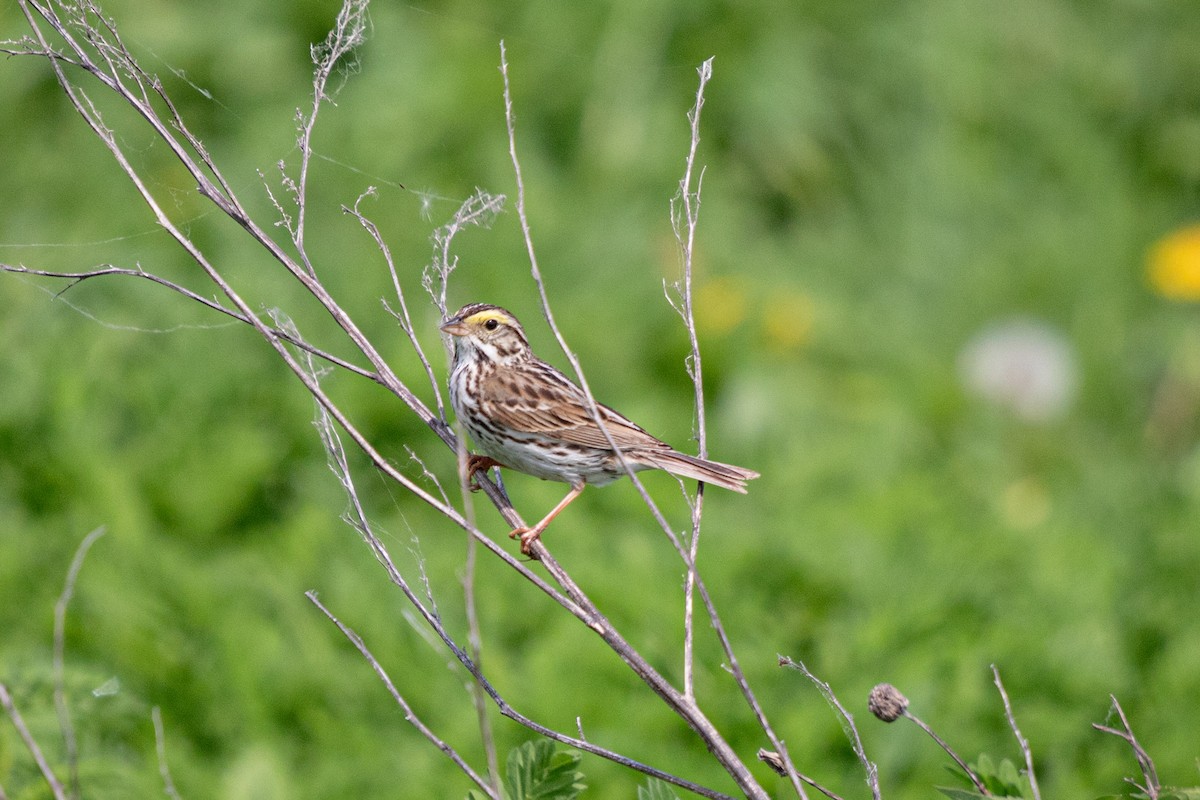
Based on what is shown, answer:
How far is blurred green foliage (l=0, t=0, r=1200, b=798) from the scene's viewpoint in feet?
15.6

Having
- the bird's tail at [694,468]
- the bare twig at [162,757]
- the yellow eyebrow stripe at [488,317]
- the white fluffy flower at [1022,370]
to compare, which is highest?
the yellow eyebrow stripe at [488,317]

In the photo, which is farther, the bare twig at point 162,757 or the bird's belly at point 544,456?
the bird's belly at point 544,456

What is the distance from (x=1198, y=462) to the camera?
7195 mm

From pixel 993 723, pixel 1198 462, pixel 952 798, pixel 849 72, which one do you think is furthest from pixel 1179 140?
pixel 952 798

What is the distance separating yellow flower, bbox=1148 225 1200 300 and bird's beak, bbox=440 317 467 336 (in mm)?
5848

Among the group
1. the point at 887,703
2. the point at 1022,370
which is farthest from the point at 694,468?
the point at 1022,370

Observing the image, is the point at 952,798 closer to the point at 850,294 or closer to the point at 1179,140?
the point at 850,294

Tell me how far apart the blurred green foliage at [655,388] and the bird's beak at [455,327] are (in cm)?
68

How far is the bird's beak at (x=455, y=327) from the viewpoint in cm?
→ 414

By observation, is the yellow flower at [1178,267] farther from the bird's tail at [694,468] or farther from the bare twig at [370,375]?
the bare twig at [370,375]

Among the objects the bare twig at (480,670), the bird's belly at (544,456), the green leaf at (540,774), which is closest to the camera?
the bare twig at (480,670)

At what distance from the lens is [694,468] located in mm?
3988

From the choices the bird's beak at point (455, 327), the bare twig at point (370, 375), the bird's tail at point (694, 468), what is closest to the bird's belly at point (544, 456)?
the bird's tail at point (694, 468)

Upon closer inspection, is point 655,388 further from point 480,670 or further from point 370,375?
point 480,670
